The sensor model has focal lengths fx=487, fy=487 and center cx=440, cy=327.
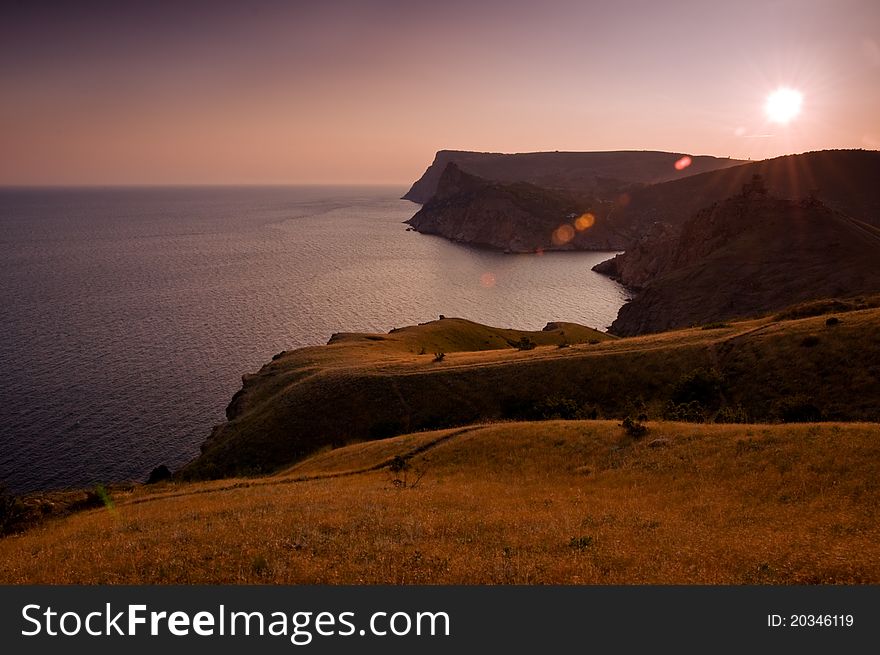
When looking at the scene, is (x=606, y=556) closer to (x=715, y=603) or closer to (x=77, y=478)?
(x=715, y=603)

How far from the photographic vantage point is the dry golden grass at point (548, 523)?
15.4 meters

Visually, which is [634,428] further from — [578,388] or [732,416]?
[578,388]

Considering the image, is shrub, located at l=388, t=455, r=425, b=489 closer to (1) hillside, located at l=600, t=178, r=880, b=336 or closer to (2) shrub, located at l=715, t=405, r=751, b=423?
(2) shrub, located at l=715, t=405, r=751, b=423

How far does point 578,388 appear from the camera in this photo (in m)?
54.3

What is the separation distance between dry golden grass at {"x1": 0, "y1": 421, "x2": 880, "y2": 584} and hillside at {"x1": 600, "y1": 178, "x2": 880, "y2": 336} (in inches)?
4185

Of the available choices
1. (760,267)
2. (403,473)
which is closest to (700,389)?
(403,473)

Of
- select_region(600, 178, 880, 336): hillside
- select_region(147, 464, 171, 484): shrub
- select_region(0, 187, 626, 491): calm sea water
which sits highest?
select_region(600, 178, 880, 336): hillside

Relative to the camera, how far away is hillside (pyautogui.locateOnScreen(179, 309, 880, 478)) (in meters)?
42.1

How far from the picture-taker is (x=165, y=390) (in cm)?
9406

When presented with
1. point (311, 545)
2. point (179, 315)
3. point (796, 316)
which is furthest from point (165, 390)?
point (796, 316)

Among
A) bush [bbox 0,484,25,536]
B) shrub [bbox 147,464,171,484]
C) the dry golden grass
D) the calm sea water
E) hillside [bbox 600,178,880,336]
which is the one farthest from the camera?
hillside [bbox 600,178,880,336]

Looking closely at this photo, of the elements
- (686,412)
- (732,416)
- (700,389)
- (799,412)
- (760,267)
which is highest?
(760,267)

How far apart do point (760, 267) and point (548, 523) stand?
140542 mm

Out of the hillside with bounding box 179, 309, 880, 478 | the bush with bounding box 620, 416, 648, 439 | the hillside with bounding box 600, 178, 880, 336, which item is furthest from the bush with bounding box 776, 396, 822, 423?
the hillside with bounding box 600, 178, 880, 336
